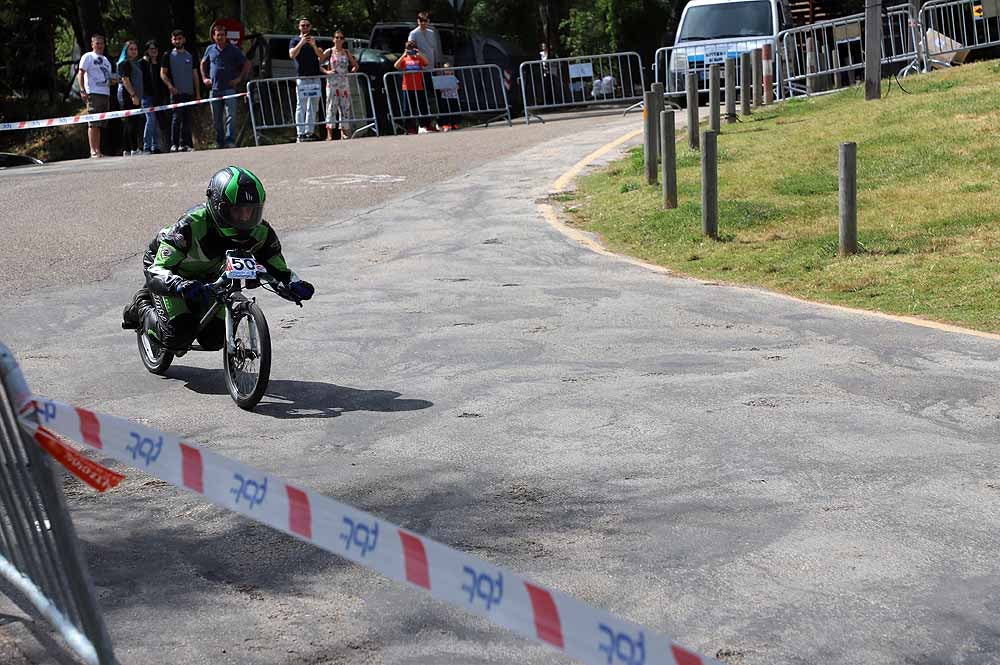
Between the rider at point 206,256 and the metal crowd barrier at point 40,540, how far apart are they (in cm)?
361

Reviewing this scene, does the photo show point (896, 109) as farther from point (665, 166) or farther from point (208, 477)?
point (208, 477)

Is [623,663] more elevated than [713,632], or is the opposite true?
[623,663]

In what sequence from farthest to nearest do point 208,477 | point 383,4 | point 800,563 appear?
point 383,4 → point 800,563 → point 208,477

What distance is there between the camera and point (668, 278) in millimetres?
11273

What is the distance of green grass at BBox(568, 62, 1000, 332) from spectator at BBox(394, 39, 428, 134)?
7233 mm

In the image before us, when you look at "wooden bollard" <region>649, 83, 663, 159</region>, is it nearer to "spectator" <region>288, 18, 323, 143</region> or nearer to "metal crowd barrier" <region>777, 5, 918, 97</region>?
"metal crowd barrier" <region>777, 5, 918, 97</region>

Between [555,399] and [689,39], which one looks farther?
[689,39]

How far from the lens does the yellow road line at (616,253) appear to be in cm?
911

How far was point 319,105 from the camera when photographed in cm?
2459

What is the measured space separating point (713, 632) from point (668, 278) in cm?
716

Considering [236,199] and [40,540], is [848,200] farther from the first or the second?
[40,540]

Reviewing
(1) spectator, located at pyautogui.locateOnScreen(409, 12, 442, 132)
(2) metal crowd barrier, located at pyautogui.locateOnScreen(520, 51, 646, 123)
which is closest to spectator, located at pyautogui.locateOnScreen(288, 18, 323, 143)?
(1) spectator, located at pyautogui.locateOnScreen(409, 12, 442, 132)

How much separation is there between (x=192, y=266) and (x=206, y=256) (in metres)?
0.10

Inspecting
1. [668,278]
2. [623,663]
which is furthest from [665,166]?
[623,663]
